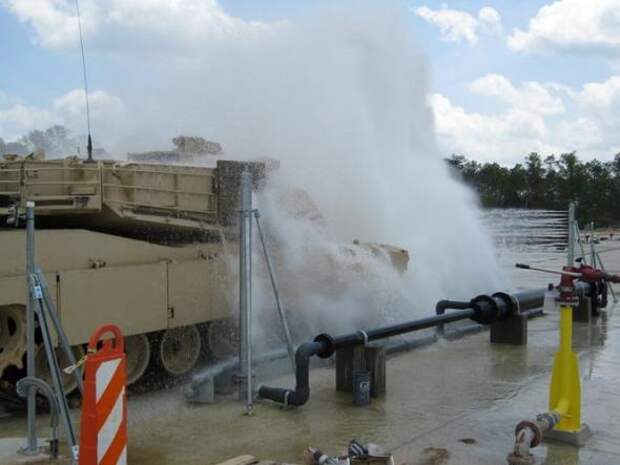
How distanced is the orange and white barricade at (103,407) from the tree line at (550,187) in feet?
189

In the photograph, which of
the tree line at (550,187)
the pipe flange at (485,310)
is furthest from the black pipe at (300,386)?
the tree line at (550,187)

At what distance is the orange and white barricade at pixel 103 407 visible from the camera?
4.60 m

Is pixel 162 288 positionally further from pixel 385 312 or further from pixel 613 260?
pixel 613 260

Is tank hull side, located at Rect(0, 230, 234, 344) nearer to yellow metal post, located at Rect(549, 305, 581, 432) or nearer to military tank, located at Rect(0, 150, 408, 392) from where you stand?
military tank, located at Rect(0, 150, 408, 392)

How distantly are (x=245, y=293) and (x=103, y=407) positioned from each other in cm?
303

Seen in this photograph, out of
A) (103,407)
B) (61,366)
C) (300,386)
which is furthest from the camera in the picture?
(61,366)

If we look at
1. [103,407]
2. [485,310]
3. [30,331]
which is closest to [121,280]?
[30,331]

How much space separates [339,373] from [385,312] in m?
3.26

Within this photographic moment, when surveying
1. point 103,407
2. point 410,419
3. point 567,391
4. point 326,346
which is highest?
point 103,407

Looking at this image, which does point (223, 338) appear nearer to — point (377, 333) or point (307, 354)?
point (377, 333)

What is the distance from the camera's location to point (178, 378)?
8984 millimetres

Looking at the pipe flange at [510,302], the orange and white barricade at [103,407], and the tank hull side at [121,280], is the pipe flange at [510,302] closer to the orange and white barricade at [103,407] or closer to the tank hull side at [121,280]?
the tank hull side at [121,280]

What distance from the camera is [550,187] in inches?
2744

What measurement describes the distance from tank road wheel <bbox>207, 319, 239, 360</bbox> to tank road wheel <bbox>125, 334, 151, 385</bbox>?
106 centimetres
